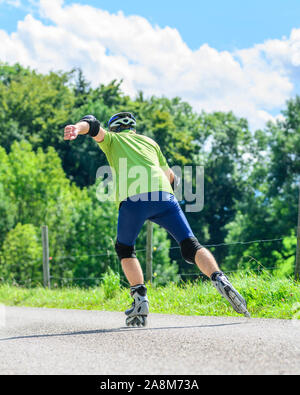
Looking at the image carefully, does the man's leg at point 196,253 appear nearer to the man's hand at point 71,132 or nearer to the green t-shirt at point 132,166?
the green t-shirt at point 132,166

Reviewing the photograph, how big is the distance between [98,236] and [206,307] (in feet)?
93.6

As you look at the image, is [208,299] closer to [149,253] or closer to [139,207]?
[139,207]

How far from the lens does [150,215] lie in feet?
15.0

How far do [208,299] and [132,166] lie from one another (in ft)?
6.75

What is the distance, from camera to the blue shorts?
178 inches

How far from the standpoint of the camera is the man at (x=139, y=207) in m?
4.51

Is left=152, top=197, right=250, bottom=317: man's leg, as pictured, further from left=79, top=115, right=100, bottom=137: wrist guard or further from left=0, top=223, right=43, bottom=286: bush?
left=0, top=223, right=43, bottom=286: bush

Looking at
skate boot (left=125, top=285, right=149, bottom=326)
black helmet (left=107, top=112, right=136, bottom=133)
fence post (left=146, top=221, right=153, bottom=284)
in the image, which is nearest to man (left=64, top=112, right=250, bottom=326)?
skate boot (left=125, top=285, right=149, bottom=326)

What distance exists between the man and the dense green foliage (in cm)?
2678

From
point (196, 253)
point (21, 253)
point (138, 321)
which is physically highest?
point (196, 253)

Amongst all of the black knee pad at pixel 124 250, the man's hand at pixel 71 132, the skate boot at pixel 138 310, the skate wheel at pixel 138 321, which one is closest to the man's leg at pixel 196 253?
the black knee pad at pixel 124 250

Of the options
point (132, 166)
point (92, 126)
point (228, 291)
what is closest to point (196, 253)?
point (228, 291)
